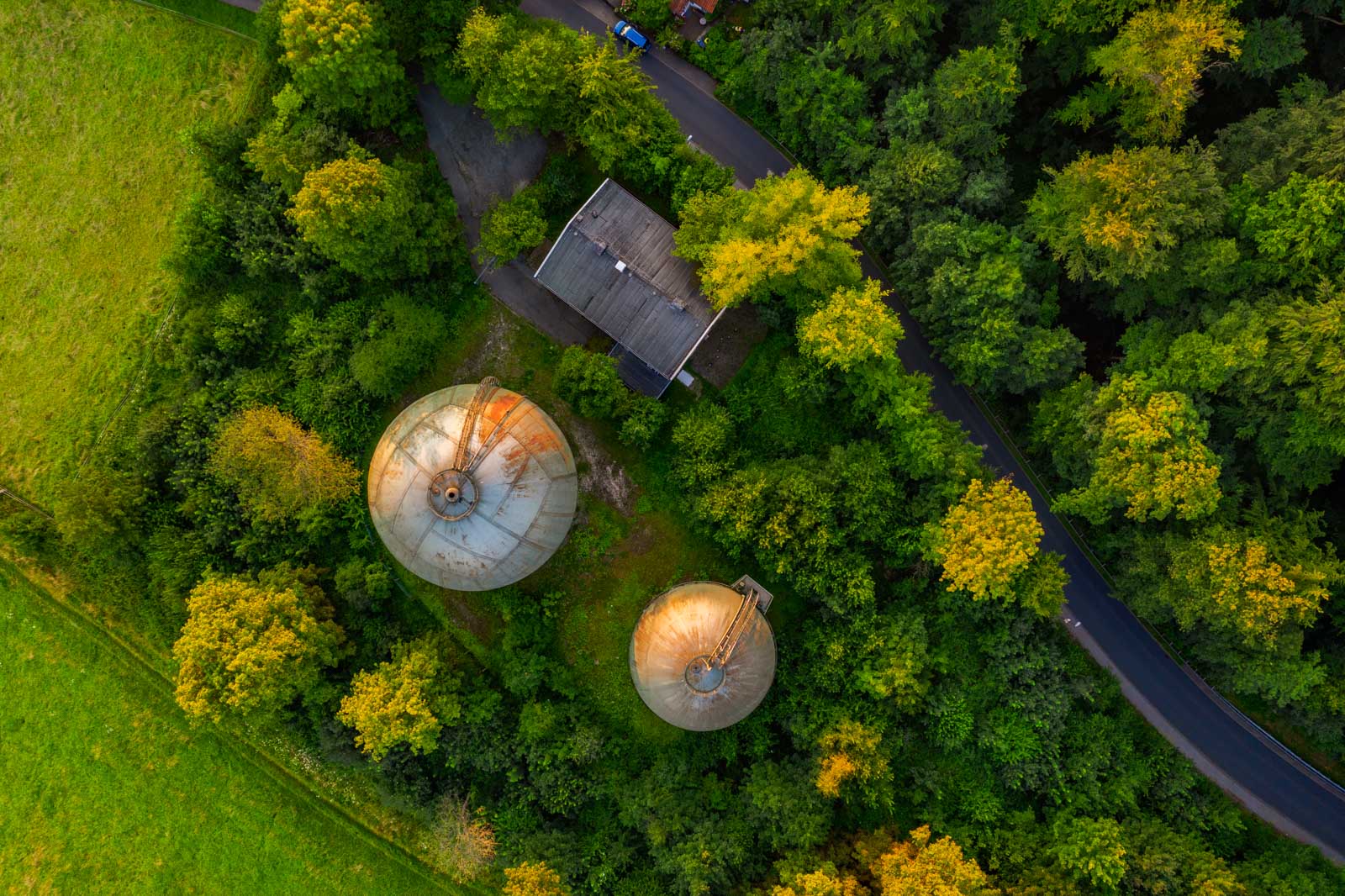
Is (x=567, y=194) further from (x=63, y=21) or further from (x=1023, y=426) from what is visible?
(x=63, y=21)

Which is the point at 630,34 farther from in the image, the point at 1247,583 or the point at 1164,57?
the point at 1247,583

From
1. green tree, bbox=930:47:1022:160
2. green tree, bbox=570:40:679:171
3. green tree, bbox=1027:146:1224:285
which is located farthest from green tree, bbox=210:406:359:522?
green tree, bbox=1027:146:1224:285

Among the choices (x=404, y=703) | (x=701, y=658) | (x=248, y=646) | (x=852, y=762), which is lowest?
(x=248, y=646)

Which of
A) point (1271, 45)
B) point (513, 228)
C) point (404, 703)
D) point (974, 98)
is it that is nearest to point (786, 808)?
point (404, 703)

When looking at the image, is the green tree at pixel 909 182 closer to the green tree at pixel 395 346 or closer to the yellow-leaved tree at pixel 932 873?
the green tree at pixel 395 346

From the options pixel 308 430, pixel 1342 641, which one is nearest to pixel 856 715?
pixel 1342 641
